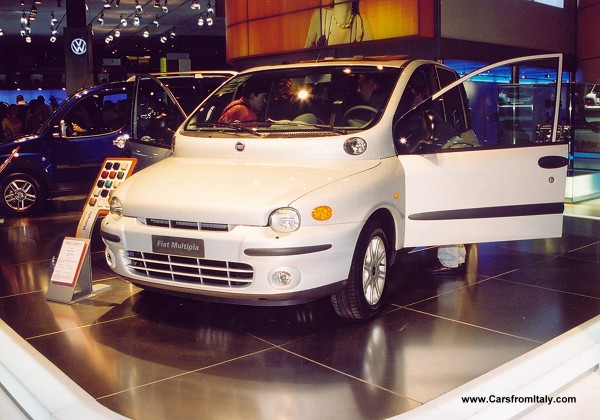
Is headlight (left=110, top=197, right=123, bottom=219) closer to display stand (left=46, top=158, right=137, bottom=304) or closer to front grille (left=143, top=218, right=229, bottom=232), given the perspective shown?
front grille (left=143, top=218, right=229, bottom=232)

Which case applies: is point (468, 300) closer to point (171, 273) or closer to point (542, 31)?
point (171, 273)

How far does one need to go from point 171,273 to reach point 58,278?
4.88 ft

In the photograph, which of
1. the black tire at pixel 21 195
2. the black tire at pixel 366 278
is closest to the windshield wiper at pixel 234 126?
the black tire at pixel 366 278

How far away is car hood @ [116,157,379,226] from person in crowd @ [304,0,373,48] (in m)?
8.24

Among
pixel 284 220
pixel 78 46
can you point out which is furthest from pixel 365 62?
pixel 78 46

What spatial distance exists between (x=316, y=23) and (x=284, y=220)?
33.8 ft

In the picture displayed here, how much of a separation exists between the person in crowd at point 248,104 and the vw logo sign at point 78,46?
13.2m

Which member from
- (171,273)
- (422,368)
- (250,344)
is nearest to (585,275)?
(422,368)

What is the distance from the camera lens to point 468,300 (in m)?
5.46

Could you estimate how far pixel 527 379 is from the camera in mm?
3770

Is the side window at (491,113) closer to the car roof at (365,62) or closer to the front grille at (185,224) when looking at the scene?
the car roof at (365,62)

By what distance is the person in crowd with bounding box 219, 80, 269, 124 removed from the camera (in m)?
5.79

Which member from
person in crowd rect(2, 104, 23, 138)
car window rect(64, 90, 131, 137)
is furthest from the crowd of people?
car window rect(64, 90, 131, 137)

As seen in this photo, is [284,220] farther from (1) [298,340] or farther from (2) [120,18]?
(2) [120,18]
